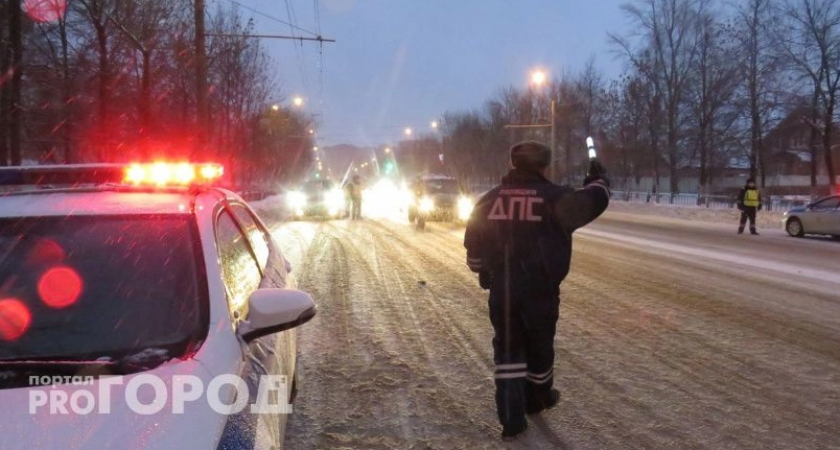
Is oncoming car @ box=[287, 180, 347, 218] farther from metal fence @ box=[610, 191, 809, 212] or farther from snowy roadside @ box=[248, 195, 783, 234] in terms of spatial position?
metal fence @ box=[610, 191, 809, 212]

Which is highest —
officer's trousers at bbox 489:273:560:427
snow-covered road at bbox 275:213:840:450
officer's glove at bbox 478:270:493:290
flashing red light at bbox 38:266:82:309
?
flashing red light at bbox 38:266:82:309

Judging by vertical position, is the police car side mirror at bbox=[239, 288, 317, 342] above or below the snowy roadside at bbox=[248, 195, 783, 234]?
above

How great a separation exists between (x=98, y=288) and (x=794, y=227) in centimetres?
2325

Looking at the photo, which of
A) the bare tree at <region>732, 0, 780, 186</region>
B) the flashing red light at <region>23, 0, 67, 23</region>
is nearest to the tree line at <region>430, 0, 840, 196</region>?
the bare tree at <region>732, 0, 780, 186</region>

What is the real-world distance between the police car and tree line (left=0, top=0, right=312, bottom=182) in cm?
1259

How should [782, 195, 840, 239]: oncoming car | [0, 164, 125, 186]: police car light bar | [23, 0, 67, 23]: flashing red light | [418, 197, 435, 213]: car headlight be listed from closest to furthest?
[0, 164, 125, 186]: police car light bar → [782, 195, 840, 239]: oncoming car → [23, 0, 67, 23]: flashing red light → [418, 197, 435, 213]: car headlight

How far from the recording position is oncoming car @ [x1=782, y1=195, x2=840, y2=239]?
2128cm

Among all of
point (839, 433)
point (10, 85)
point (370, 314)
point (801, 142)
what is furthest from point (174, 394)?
point (801, 142)

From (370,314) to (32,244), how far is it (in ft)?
18.1

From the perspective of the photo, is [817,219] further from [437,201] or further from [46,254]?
[46,254]

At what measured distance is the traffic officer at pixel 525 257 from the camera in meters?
4.45

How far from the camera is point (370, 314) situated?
8609 millimetres

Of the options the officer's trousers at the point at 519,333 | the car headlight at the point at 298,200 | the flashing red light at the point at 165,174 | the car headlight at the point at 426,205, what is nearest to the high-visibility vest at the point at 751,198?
the car headlight at the point at 426,205

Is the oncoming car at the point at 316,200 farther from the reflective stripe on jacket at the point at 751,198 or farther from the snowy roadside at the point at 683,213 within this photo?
the reflective stripe on jacket at the point at 751,198
